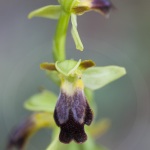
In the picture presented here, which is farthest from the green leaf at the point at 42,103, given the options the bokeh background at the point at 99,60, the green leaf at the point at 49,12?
the bokeh background at the point at 99,60

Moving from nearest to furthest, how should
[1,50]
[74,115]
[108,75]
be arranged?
[74,115] → [108,75] → [1,50]

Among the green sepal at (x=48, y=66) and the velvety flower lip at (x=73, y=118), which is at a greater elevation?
the green sepal at (x=48, y=66)

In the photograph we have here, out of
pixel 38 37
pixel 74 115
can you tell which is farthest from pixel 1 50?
pixel 74 115

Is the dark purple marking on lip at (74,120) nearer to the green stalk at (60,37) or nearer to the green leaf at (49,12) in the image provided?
the green stalk at (60,37)

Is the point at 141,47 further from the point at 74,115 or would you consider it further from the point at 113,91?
the point at 74,115

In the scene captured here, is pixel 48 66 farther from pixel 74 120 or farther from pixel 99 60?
pixel 99 60

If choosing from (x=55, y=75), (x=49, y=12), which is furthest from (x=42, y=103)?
(x=49, y=12)
